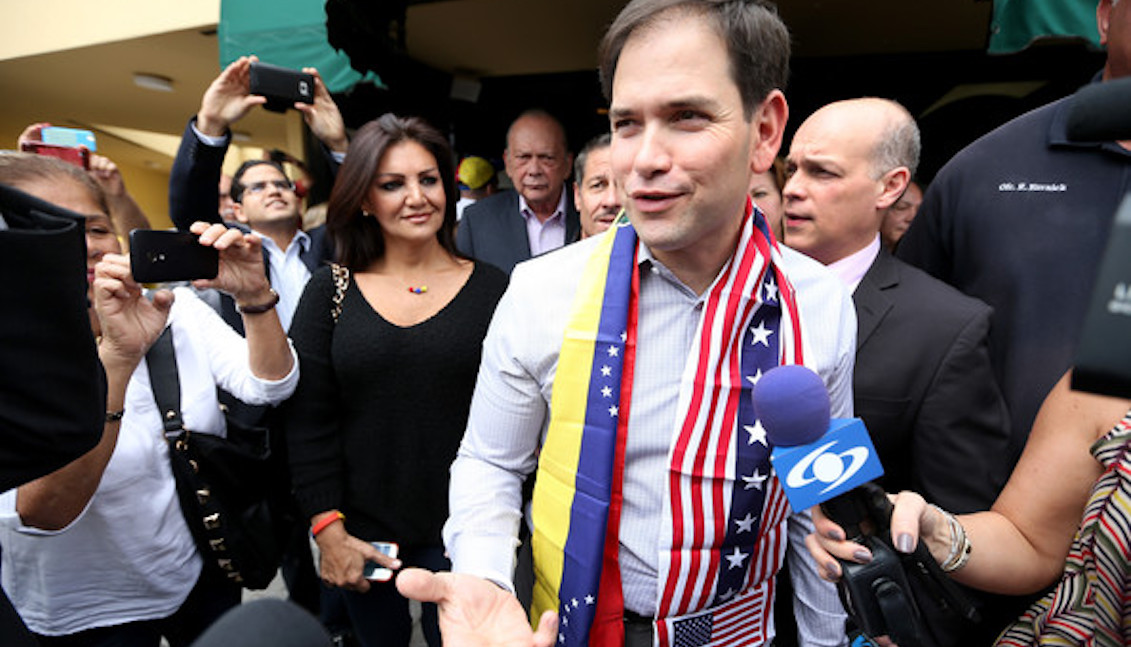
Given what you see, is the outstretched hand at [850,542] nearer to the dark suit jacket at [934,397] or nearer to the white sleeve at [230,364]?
the dark suit jacket at [934,397]

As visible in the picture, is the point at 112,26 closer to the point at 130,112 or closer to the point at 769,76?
the point at 130,112

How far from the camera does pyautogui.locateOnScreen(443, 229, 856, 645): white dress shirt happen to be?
1.38 meters

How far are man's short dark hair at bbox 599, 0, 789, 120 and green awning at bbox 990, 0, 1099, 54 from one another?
2416 mm

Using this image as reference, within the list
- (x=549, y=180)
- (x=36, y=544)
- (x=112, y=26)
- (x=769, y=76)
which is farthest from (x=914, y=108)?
(x=112, y=26)

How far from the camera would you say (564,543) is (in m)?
1.39

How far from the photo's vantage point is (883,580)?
0.99 meters

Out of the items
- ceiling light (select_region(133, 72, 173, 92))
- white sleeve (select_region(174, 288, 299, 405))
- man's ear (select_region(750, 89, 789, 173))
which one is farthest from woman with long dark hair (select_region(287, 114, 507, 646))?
ceiling light (select_region(133, 72, 173, 92))

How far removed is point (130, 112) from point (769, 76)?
14.2 m

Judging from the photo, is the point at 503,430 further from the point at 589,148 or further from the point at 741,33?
the point at 589,148

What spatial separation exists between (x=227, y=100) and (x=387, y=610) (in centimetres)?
209

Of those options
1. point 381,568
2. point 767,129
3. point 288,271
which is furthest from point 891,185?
point 288,271

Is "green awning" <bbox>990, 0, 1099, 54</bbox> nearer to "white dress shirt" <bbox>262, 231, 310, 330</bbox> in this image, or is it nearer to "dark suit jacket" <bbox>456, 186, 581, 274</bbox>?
"dark suit jacket" <bbox>456, 186, 581, 274</bbox>

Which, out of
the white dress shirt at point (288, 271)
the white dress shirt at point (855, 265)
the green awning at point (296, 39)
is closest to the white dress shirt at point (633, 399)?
the white dress shirt at point (855, 265)

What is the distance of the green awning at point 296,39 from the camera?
4.55 m
